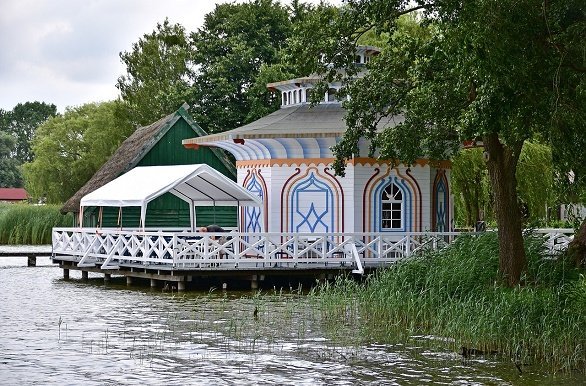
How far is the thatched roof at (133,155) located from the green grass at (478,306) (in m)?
18.6

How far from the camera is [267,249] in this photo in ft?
96.3

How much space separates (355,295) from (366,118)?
3.67 meters

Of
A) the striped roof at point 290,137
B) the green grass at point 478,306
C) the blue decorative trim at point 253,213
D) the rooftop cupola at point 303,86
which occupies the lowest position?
the green grass at point 478,306

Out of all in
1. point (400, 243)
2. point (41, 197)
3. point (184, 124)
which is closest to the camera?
point (400, 243)

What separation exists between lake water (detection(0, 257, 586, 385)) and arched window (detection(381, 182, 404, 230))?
6.63 meters

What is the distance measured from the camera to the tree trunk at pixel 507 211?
67.8 ft

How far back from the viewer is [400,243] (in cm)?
3014

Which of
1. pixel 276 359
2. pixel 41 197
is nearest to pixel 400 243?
pixel 276 359

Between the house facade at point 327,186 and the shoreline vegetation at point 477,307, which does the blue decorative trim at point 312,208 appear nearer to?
the house facade at point 327,186

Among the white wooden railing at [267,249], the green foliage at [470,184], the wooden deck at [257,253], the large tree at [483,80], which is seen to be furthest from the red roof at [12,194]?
the large tree at [483,80]

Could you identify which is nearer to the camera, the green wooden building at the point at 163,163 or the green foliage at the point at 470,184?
the green foliage at the point at 470,184

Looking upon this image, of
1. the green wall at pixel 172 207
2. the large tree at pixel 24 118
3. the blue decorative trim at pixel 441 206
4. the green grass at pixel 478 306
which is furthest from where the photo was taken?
the large tree at pixel 24 118

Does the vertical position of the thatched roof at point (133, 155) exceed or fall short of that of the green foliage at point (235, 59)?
it falls short

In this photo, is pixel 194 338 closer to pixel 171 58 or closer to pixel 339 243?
pixel 339 243
